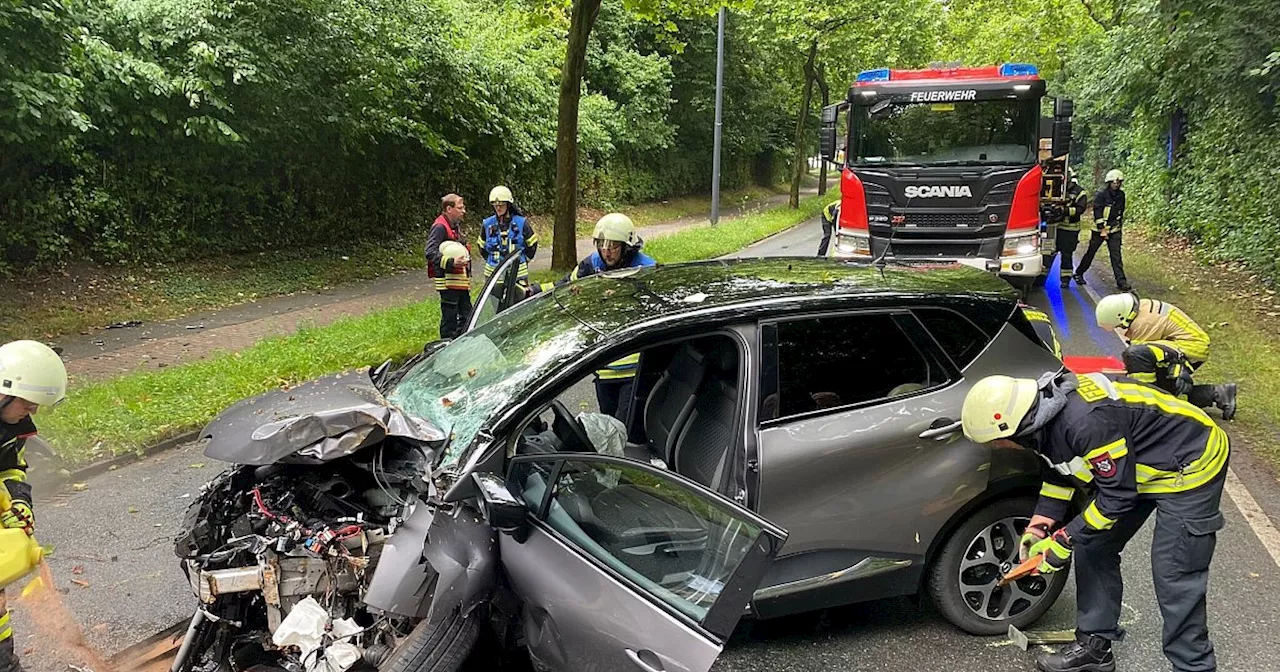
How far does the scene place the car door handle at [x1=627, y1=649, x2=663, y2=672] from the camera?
237 cm

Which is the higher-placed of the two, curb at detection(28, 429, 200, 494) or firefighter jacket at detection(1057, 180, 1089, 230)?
firefighter jacket at detection(1057, 180, 1089, 230)

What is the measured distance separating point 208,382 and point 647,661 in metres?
6.17

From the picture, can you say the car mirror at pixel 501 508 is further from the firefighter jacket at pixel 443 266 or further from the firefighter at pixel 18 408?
the firefighter jacket at pixel 443 266

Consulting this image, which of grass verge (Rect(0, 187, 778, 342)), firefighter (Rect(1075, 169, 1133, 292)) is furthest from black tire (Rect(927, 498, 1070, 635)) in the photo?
grass verge (Rect(0, 187, 778, 342))

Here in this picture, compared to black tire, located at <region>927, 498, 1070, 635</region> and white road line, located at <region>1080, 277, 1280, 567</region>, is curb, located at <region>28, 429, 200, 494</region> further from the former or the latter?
white road line, located at <region>1080, 277, 1280, 567</region>

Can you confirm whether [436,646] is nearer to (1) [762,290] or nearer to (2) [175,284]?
(1) [762,290]

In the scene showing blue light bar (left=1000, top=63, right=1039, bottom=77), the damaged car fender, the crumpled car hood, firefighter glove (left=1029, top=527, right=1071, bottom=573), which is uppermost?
blue light bar (left=1000, top=63, right=1039, bottom=77)

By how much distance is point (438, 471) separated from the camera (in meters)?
2.79

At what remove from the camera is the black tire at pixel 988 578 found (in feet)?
11.5

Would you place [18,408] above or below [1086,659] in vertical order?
above

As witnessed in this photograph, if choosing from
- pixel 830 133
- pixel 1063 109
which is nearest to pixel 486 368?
pixel 830 133

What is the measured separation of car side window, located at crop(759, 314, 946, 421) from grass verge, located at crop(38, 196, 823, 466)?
4.99m

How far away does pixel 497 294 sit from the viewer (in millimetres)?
4559

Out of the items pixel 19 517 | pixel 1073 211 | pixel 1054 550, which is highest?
pixel 1073 211
